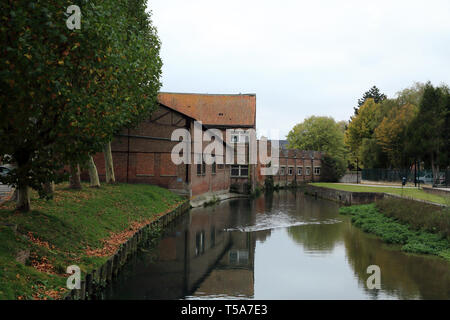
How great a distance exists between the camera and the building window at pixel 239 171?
46375mm

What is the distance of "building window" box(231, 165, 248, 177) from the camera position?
152 feet

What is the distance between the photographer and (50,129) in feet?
34.2

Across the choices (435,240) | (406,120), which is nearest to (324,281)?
(435,240)

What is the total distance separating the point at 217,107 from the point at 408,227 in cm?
3390

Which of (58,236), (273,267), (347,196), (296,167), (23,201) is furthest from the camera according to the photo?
(296,167)

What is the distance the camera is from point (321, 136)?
72.8 meters

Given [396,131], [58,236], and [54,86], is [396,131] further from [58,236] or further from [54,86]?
[54,86]

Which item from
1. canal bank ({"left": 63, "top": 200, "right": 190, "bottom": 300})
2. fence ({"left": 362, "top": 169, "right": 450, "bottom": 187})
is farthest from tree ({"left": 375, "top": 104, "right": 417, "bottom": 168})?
canal bank ({"left": 63, "top": 200, "right": 190, "bottom": 300})

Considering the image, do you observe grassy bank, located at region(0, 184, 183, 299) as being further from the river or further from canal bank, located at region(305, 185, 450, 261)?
canal bank, located at region(305, 185, 450, 261)

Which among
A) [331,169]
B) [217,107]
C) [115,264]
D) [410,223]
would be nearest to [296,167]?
[331,169]

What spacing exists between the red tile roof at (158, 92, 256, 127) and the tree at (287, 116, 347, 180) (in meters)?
25.3

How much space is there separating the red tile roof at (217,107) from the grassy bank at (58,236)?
95.6ft

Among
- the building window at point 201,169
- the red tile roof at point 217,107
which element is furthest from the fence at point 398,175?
the building window at point 201,169

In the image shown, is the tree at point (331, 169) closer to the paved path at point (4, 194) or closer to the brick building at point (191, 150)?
the brick building at point (191, 150)
